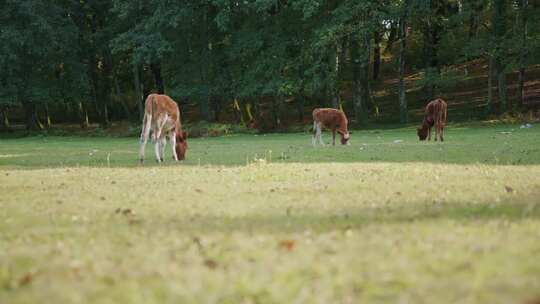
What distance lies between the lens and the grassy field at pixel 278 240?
184 inches

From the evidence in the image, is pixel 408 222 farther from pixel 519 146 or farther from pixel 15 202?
pixel 519 146

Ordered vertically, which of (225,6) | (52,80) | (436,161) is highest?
(225,6)

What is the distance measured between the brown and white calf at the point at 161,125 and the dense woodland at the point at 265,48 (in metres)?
24.3

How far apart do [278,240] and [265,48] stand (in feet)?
140

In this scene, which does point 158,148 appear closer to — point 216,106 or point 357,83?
point 357,83

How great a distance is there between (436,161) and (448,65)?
40530 mm

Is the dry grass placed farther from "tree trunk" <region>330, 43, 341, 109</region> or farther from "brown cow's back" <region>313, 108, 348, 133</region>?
"tree trunk" <region>330, 43, 341, 109</region>

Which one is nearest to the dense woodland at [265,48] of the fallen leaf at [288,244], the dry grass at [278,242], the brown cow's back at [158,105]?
the brown cow's back at [158,105]

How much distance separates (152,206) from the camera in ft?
30.2

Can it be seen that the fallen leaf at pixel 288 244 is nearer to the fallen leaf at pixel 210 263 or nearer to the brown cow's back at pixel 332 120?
the fallen leaf at pixel 210 263

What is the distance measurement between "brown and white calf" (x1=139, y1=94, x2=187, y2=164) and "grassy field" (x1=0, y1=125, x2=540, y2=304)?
6.83m

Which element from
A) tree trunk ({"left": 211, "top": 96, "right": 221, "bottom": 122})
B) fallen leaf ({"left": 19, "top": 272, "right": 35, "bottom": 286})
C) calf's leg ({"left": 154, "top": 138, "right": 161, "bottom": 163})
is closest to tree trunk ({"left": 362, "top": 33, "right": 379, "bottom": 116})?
tree trunk ({"left": 211, "top": 96, "right": 221, "bottom": 122})

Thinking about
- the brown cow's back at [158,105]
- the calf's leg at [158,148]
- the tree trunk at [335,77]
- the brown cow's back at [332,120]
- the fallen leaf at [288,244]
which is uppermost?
the tree trunk at [335,77]

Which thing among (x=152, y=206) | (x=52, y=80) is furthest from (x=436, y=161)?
(x=52, y=80)
